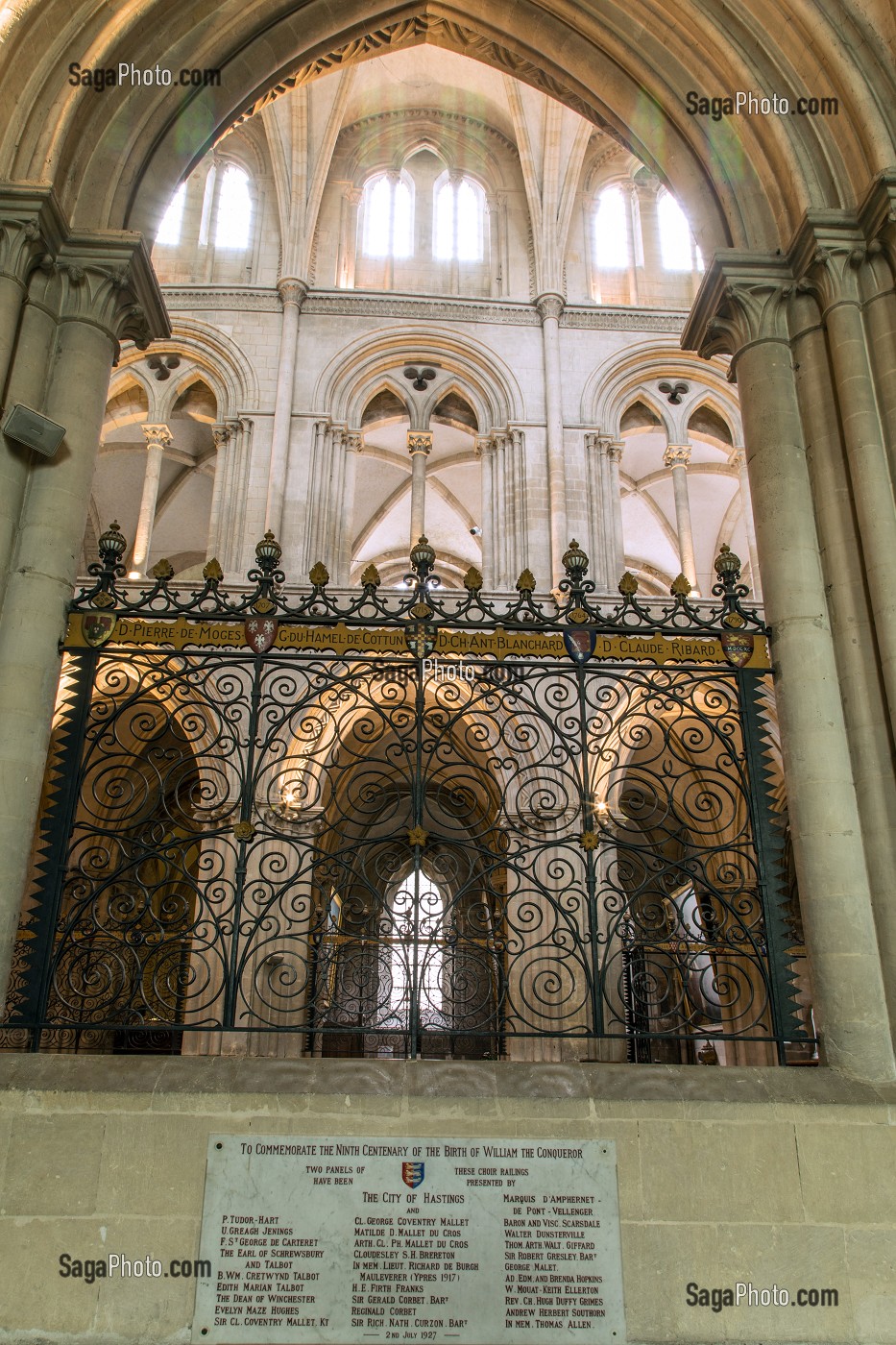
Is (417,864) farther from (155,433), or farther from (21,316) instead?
(155,433)

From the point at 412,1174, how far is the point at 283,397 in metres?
14.1

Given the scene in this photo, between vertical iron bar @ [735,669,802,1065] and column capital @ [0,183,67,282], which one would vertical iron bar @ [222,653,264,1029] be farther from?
column capital @ [0,183,67,282]

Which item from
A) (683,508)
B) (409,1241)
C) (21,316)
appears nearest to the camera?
(409,1241)

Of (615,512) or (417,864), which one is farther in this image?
(615,512)

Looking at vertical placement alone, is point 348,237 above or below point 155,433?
above

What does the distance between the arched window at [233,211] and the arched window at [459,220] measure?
11.1 feet

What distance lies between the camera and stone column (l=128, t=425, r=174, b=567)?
50.9 feet

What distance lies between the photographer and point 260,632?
5.59 metres

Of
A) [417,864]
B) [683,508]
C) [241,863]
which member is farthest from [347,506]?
[417,864]

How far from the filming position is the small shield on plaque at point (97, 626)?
552cm

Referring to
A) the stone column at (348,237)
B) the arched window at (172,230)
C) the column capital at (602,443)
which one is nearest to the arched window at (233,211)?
the arched window at (172,230)

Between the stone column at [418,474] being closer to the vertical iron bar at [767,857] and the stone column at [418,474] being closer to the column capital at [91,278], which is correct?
the column capital at [91,278]

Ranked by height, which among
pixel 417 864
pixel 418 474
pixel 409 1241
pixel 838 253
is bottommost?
pixel 409 1241

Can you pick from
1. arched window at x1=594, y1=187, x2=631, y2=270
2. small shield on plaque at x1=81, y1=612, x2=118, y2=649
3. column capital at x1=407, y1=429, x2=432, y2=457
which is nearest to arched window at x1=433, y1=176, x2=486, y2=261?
arched window at x1=594, y1=187, x2=631, y2=270
